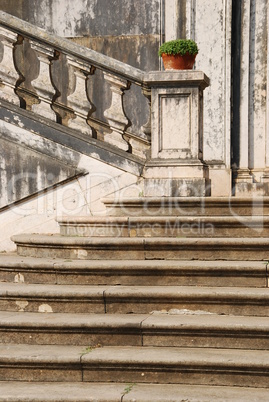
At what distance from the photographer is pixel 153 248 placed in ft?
18.1

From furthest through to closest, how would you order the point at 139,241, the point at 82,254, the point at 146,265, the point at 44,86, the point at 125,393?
the point at 44,86 < the point at 82,254 < the point at 139,241 < the point at 146,265 < the point at 125,393

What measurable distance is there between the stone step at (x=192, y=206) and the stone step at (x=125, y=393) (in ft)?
6.98

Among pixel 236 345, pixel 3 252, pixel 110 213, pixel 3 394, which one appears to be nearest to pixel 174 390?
pixel 236 345

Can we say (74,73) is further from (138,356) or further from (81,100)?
(138,356)

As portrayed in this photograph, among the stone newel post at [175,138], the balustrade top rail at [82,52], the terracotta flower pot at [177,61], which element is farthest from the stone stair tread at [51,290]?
the terracotta flower pot at [177,61]

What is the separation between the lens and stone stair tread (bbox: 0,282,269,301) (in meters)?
4.77

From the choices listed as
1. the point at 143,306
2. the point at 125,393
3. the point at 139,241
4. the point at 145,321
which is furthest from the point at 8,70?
the point at 125,393

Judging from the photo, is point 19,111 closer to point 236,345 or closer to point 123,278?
point 123,278

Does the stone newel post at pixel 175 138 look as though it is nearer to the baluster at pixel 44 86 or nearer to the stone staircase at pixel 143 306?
the stone staircase at pixel 143 306

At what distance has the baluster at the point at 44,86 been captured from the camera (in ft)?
21.8

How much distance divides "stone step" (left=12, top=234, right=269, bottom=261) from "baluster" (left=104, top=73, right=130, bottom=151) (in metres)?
1.36

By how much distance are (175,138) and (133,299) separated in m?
2.06

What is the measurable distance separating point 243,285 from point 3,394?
187cm

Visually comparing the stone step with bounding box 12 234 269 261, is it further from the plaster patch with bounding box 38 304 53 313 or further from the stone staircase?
the plaster patch with bounding box 38 304 53 313
